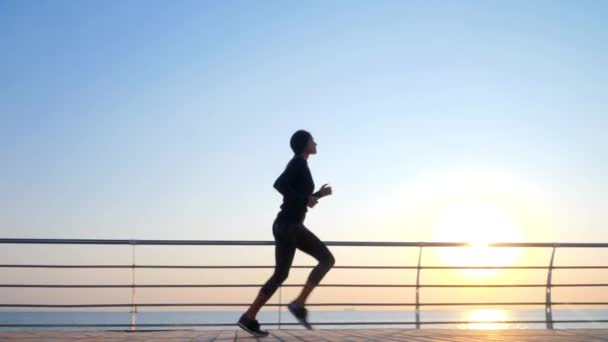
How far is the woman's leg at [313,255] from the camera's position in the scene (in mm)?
6418

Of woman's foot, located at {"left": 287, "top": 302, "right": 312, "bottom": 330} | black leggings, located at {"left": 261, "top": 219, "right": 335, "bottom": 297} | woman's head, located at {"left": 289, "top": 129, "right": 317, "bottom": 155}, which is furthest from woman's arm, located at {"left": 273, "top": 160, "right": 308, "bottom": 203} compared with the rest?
woman's foot, located at {"left": 287, "top": 302, "right": 312, "bottom": 330}

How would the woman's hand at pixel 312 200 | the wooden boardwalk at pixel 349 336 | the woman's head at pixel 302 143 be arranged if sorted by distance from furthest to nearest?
1. the woman's head at pixel 302 143
2. the woman's hand at pixel 312 200
3. the wooden boardwalk at pixel 349 336

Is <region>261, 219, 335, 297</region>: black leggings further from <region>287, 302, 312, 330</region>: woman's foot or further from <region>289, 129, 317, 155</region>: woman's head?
<region>289, 129, 317, 155</region>: woman's head

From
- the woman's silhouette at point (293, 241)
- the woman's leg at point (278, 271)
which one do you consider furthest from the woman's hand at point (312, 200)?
the woman's leg at point (278, 271)

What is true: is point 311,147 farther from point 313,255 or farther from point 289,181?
point 313,255

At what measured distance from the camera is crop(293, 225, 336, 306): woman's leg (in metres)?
6.42

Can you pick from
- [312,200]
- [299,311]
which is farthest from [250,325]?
[312,200]

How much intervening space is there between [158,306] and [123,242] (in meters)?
0.78

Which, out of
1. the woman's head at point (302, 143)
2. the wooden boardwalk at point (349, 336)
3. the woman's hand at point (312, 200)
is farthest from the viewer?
the woman's head at point (302, 143)

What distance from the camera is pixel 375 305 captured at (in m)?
Answer: 7.97

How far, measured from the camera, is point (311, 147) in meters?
6.64

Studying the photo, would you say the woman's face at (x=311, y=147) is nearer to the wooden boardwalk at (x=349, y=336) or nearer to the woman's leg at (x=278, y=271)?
the woman's leg at (x=278, y=271)

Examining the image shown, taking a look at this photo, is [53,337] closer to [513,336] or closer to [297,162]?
[297,162]

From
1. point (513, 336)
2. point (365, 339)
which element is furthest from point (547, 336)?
point (365, 339)
